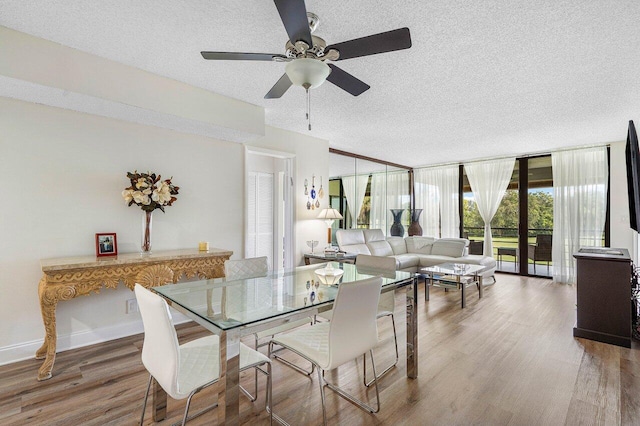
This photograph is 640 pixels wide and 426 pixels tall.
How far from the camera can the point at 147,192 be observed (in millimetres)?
3023

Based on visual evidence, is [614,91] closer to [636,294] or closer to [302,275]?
[636,294]

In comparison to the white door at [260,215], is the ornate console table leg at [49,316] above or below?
below

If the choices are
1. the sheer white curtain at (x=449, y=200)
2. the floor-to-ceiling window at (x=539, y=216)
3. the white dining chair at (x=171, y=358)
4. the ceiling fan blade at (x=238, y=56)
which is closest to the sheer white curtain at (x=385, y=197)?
the sheer white curtain at (x=449, y=200)

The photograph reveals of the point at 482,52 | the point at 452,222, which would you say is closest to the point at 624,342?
the point at 482,52

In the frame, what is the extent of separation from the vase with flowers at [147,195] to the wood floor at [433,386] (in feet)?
3.67

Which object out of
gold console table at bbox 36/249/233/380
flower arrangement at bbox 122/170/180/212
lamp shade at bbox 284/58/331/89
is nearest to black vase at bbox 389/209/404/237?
gold console table at bbox 36/249/233/380

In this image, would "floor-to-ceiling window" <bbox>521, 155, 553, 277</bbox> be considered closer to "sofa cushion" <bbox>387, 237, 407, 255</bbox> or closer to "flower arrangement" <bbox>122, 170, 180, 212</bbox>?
"sofa cushion" <bbox>387, 237, 407, 255</bbox>

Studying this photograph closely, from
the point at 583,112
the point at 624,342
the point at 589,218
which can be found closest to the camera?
the point at 624,342

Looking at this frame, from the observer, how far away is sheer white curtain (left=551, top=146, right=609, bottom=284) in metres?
5.43

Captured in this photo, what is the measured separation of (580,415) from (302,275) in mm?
2055

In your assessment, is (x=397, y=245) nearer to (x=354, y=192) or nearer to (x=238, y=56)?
(x=354, y=192)

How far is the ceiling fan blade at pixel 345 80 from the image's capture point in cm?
206

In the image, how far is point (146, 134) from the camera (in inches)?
130

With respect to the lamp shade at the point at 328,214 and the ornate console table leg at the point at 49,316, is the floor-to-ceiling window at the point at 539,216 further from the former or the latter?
the ornate console table leg at the point at 49,316
